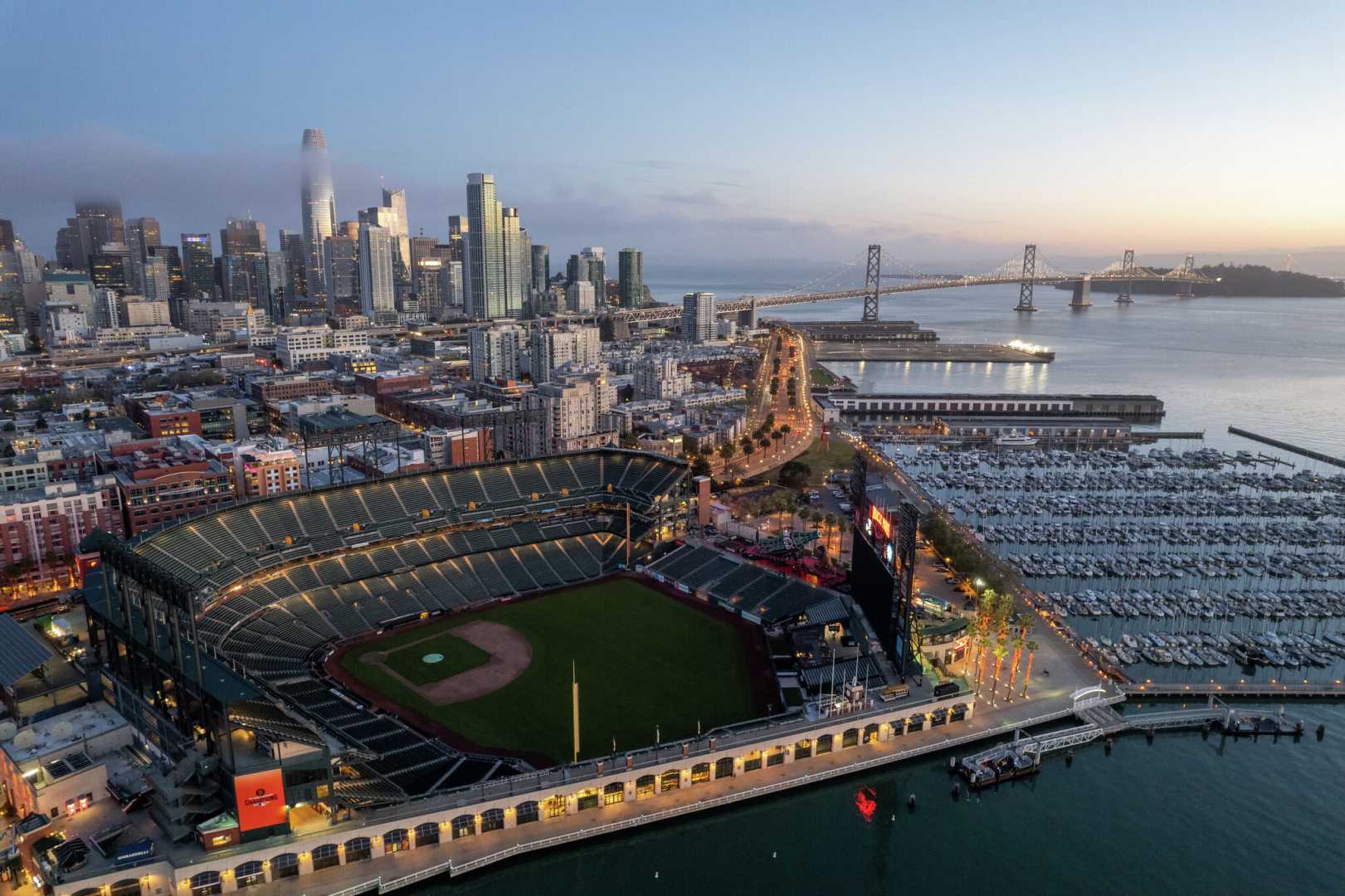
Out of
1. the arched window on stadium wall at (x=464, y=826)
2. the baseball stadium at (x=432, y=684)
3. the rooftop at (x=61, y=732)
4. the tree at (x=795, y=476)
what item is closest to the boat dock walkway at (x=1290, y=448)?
the tree at (x=795, y=476)

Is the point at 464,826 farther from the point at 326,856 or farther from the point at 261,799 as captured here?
the point at 261,799

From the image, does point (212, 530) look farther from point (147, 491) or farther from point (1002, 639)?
point (1002, 639)

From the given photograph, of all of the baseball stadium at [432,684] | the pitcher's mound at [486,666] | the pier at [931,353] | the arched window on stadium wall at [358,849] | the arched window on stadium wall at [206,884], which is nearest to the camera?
the arched window on stadium wall at [206,884]

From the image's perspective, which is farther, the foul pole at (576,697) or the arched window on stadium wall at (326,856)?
the foul pole at (576,697)

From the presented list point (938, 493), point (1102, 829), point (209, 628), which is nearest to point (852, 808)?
point (1102, 829)

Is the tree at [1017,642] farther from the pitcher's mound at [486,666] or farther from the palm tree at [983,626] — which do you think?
the pitcher's mound at [486,666]

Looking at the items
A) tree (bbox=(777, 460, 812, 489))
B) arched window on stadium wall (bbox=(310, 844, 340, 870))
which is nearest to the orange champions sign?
arched window on stadium wall (bbox=(310, 844, 340, 870))

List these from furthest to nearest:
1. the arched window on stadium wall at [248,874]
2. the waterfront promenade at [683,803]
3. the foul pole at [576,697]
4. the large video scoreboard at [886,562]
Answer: the large video scoreboard at [886,562] → the foul pole at [576,697] → the waterfront promenade at [683,803] → the arched window on stadium wall at [248,874]

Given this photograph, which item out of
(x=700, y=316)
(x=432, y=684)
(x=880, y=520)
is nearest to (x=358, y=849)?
(x=432, y=684)
